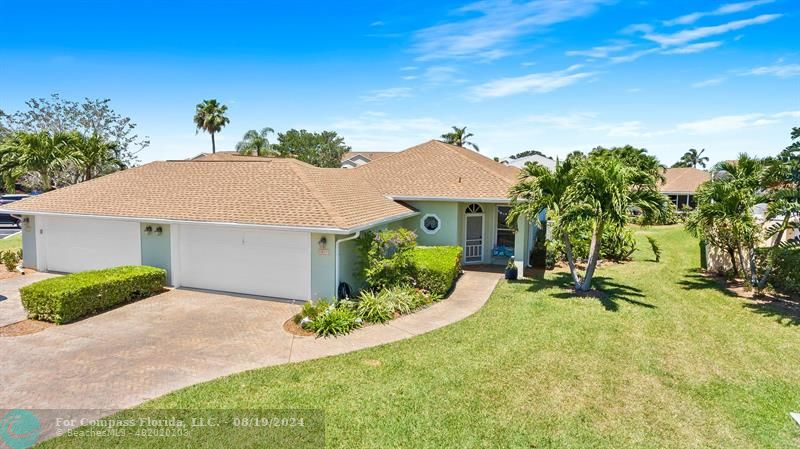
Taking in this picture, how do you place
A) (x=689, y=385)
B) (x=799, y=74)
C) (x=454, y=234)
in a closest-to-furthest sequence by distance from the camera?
(x=689, y=385), (x=799, y=74), (x=454, y=234)

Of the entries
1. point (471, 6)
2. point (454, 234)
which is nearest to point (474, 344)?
point (454, 234)

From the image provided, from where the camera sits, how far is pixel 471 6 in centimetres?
1414

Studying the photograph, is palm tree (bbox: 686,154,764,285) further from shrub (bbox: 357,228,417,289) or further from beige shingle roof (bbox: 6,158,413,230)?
beige shingle roof (bbox: 6,158,413,230)

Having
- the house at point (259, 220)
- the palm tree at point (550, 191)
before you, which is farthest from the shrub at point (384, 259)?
the palm tree at point (550, 191)

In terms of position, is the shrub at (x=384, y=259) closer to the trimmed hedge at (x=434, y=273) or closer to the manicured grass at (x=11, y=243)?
the trimmed hedge at (x=434, y=273)

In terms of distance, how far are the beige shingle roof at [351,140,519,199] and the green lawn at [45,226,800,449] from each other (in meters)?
6.87

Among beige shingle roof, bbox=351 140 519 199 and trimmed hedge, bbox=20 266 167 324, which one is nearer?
trimmed hedge, bbox=20 266 167 324

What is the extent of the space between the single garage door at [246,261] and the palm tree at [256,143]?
40.7 m

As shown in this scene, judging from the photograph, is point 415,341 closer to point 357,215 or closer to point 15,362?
point 357,215

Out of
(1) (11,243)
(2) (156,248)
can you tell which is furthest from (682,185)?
(1) (11,243)

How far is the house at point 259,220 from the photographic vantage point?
45.0 ft

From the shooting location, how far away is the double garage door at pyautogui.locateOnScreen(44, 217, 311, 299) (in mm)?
13797

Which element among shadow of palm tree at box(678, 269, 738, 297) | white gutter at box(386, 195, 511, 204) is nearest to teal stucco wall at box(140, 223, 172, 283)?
white gutter at box(386, 195, 511, 204)

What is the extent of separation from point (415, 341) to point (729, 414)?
20.0ft
